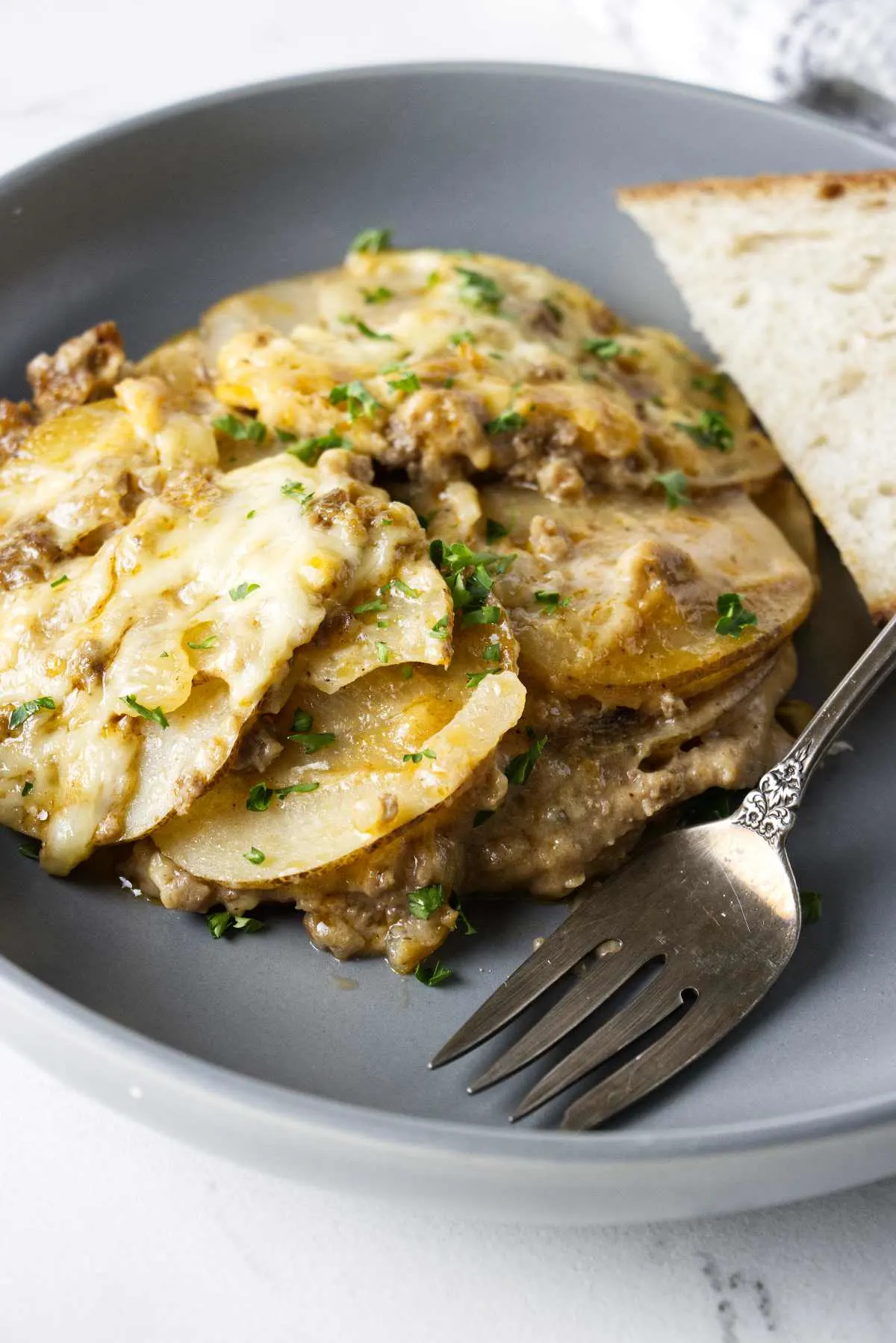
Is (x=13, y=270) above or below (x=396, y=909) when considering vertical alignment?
above

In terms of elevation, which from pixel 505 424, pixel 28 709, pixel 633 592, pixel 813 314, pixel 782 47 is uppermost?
pixel 782 47

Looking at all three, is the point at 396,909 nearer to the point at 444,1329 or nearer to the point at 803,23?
the point at 444,1329

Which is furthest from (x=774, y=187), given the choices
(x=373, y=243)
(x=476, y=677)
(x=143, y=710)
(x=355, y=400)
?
(x=143, y=710)

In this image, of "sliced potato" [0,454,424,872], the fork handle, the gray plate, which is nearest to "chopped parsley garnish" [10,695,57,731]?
"sliced potato" [0,454,424,872]

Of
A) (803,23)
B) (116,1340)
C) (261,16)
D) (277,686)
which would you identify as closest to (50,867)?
(277,686)

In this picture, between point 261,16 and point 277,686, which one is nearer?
point 277,686

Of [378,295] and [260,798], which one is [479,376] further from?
[260,798]
